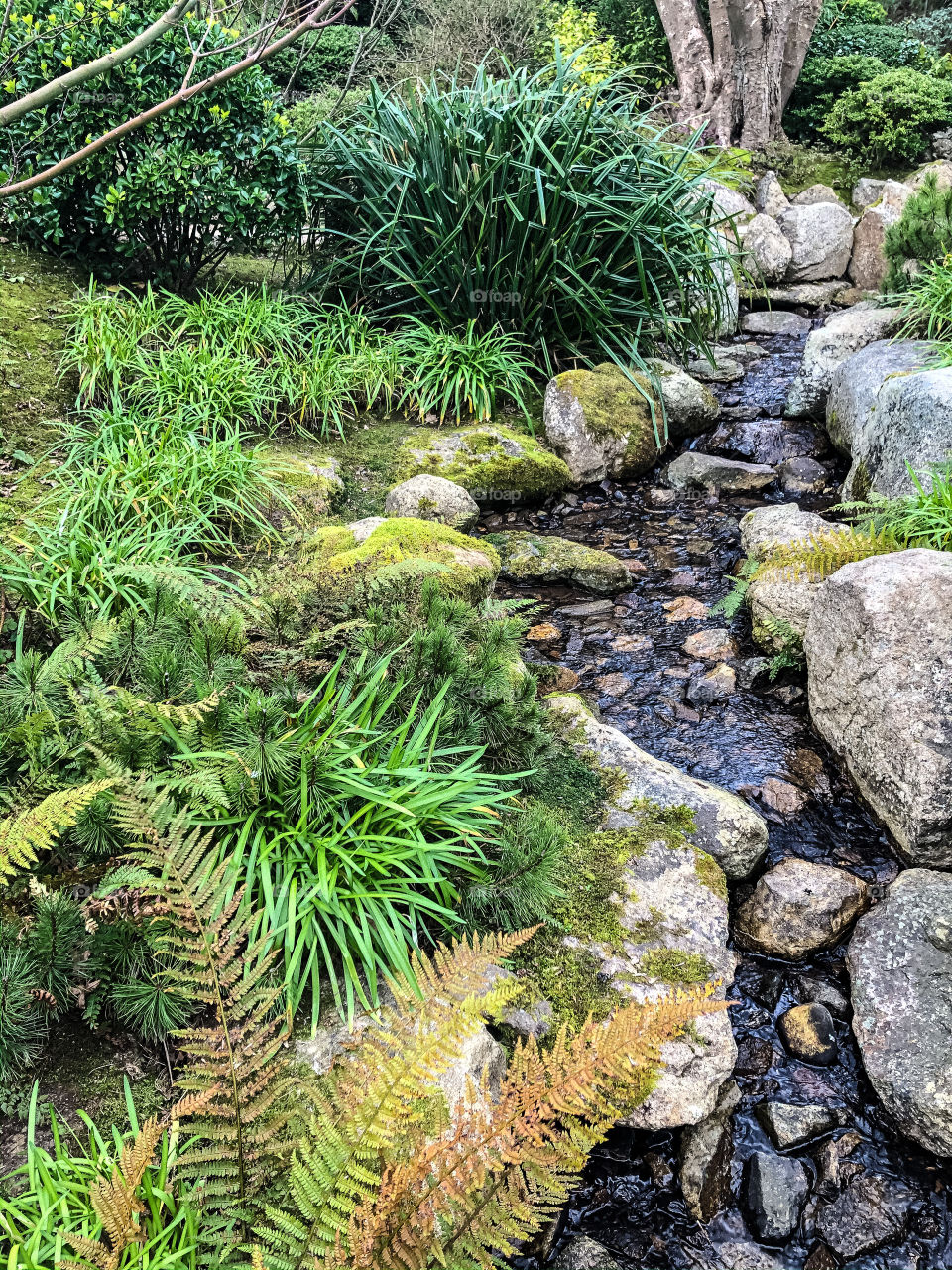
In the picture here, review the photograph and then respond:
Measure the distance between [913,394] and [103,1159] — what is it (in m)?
4.98

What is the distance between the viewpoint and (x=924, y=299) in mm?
5855

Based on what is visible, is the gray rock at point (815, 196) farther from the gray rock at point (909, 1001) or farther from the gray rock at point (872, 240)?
the gray rock at point (909, 1001)

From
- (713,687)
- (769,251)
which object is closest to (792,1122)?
(713,687)

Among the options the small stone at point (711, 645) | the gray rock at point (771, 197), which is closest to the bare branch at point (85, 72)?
the small stone at point (711, 645)

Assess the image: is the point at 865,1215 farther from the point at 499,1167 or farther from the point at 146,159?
the point at 146,159

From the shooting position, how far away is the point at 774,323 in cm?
850

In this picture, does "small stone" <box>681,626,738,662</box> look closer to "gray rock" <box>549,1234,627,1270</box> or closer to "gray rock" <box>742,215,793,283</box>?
"gray rock" <box>549,1234,627,1270</box>

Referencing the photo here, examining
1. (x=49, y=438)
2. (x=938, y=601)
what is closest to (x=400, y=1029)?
(x=938, y=601)

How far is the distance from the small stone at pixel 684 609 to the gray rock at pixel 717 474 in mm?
1460

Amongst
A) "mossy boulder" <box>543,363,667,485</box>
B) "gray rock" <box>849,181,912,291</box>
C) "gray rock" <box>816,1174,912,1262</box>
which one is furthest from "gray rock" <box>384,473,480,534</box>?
"gray rock" <box>849,181,912,291</box>

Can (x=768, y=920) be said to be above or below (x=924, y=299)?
below

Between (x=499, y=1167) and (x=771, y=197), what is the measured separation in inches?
477

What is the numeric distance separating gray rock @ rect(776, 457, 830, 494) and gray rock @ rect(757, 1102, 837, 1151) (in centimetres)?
425

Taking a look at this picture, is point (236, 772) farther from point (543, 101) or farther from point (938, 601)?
point (543, 101)
